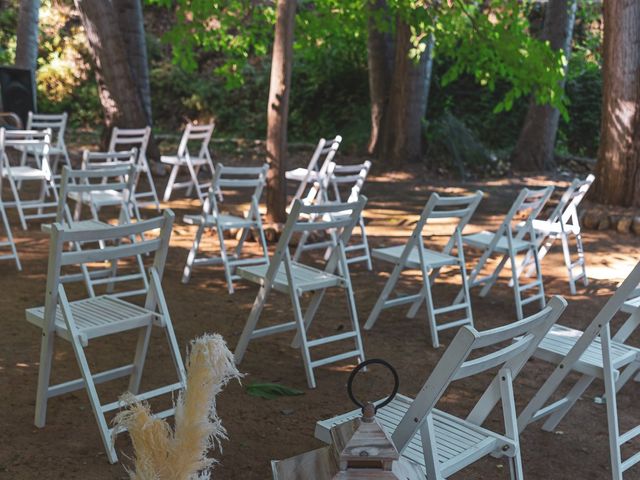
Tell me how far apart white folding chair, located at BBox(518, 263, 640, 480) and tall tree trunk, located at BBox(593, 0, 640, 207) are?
596 cm

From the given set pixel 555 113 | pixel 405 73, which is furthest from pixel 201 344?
pixel 555 113

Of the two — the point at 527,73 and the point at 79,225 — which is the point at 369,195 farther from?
the point at 79,225

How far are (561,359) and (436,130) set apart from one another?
10.5 m

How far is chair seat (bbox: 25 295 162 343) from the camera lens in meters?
3.67

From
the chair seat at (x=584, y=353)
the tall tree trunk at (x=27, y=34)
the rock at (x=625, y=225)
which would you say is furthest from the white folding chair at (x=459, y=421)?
the tall tree trunk at (x=27, y=34)

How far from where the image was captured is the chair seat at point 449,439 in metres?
2.76

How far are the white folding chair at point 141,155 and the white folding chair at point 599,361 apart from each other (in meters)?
5.23

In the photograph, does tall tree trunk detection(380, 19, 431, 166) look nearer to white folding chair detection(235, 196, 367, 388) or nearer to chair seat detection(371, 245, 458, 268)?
chair seat detection(371, 245, 458, 268)

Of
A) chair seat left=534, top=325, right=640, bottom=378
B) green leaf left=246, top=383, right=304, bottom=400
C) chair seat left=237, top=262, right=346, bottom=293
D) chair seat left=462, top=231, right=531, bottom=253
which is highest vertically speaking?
chair seat left=462, top=231, right=531, bottom=253

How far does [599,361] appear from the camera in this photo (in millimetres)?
3691

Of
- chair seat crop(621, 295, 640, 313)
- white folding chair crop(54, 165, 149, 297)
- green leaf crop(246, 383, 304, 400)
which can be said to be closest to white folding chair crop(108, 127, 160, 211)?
white folding chair crop(54, 165, 149, 297)

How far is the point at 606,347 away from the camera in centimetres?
351

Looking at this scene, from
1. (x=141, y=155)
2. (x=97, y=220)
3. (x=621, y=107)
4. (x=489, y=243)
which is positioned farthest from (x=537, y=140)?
(x=97, y=220)

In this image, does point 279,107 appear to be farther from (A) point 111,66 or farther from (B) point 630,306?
(A) point 111,66
